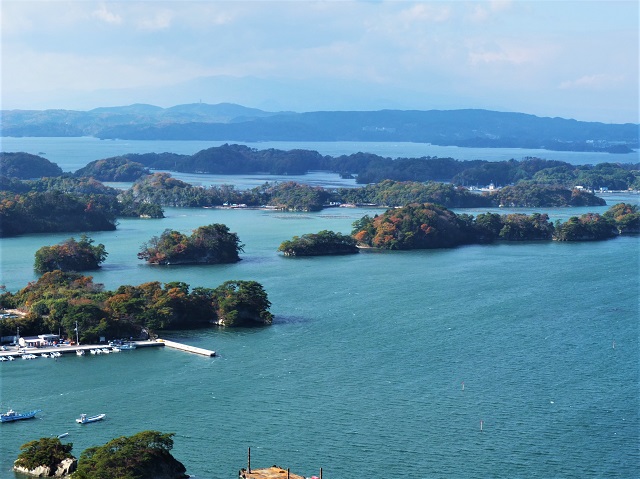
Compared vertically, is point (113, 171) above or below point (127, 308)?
above

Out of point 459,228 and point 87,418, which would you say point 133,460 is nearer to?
point 87,418

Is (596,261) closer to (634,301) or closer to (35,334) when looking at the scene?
(634,301)

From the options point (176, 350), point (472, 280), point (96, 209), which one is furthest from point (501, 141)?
point (176, 350)

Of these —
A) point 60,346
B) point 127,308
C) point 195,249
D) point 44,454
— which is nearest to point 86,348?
point 60,346

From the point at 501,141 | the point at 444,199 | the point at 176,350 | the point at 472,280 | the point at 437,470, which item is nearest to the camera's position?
the point at 437,470

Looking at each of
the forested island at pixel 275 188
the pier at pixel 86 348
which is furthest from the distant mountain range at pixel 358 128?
the pier at pixel 86 348

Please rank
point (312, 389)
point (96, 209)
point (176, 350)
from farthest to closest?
point (96, 209) < point (176, 350) < point (312, 389)
